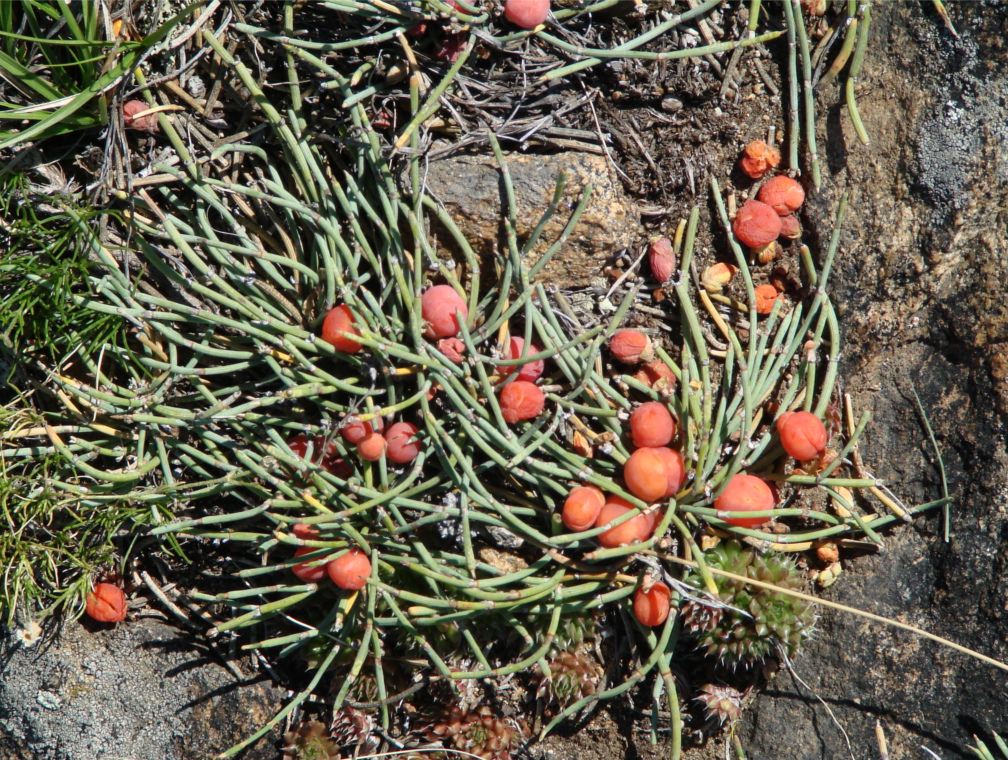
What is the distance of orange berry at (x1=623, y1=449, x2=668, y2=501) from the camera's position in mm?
1825

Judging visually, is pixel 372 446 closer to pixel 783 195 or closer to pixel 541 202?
pixel 541 202

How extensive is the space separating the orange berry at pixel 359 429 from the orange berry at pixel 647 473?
2.31 feet

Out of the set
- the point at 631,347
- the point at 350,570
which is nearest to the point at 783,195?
the point at 631,347

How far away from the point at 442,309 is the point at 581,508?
65 cm

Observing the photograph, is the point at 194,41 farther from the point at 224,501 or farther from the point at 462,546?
the point at 462,546

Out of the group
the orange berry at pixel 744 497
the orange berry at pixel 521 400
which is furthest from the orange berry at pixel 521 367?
the orange berry at pixel 744 497

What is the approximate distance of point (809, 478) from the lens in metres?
1.97

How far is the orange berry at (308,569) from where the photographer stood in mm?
1987

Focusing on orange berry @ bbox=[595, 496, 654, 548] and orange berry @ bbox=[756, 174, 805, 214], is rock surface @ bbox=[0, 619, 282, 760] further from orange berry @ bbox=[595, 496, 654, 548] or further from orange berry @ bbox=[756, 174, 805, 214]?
orange berry @ bbox=[756, 174, 805, 214]

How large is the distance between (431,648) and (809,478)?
3.93ft

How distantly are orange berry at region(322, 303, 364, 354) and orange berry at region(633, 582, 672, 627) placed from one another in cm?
106

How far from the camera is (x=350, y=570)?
1.94 metres

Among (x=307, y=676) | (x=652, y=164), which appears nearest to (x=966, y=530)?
(x=652, y=164)

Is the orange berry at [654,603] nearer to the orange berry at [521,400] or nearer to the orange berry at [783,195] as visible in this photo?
the orange berry at [521,400]
